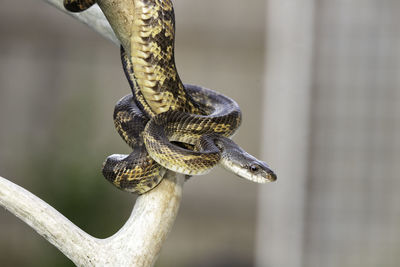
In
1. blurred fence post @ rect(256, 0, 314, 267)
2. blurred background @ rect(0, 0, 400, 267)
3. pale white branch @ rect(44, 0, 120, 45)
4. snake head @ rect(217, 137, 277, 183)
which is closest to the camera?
snake head @ rect(217, 137, 277, 183)

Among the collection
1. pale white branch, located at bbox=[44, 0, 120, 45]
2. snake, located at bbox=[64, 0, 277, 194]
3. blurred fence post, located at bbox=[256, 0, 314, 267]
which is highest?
pale white branch, located at bbox=[44, 0, 120, 45]

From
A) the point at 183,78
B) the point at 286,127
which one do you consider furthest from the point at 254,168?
the point at 286,127

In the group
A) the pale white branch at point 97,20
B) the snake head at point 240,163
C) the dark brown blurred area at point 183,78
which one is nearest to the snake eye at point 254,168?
the snake head at point 240,163

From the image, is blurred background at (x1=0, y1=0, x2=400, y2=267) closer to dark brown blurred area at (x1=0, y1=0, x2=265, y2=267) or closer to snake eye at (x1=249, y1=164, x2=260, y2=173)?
dark brown blurred area at (x1=0, y1=0, x2=265, y2=267)

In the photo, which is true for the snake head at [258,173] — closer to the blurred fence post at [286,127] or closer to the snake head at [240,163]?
the snake head at [240,163]

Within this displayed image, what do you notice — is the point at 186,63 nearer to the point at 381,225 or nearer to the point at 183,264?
the point at 183,264

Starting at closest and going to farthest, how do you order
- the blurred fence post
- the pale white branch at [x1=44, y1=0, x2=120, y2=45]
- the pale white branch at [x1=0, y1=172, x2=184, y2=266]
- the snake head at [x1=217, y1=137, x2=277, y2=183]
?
the pale white branch at [x1=0, y1=172, x2=184, y2=266]
the snake head at [x1=217, y1=137, x2=277, y2=183]
the pale white branch at [x1=44, y1=0, x2=120, y2=45]
the blurred fence post

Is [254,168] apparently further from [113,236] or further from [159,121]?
[113,236]

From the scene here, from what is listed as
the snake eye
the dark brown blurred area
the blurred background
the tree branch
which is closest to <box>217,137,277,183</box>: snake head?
the snake eye
